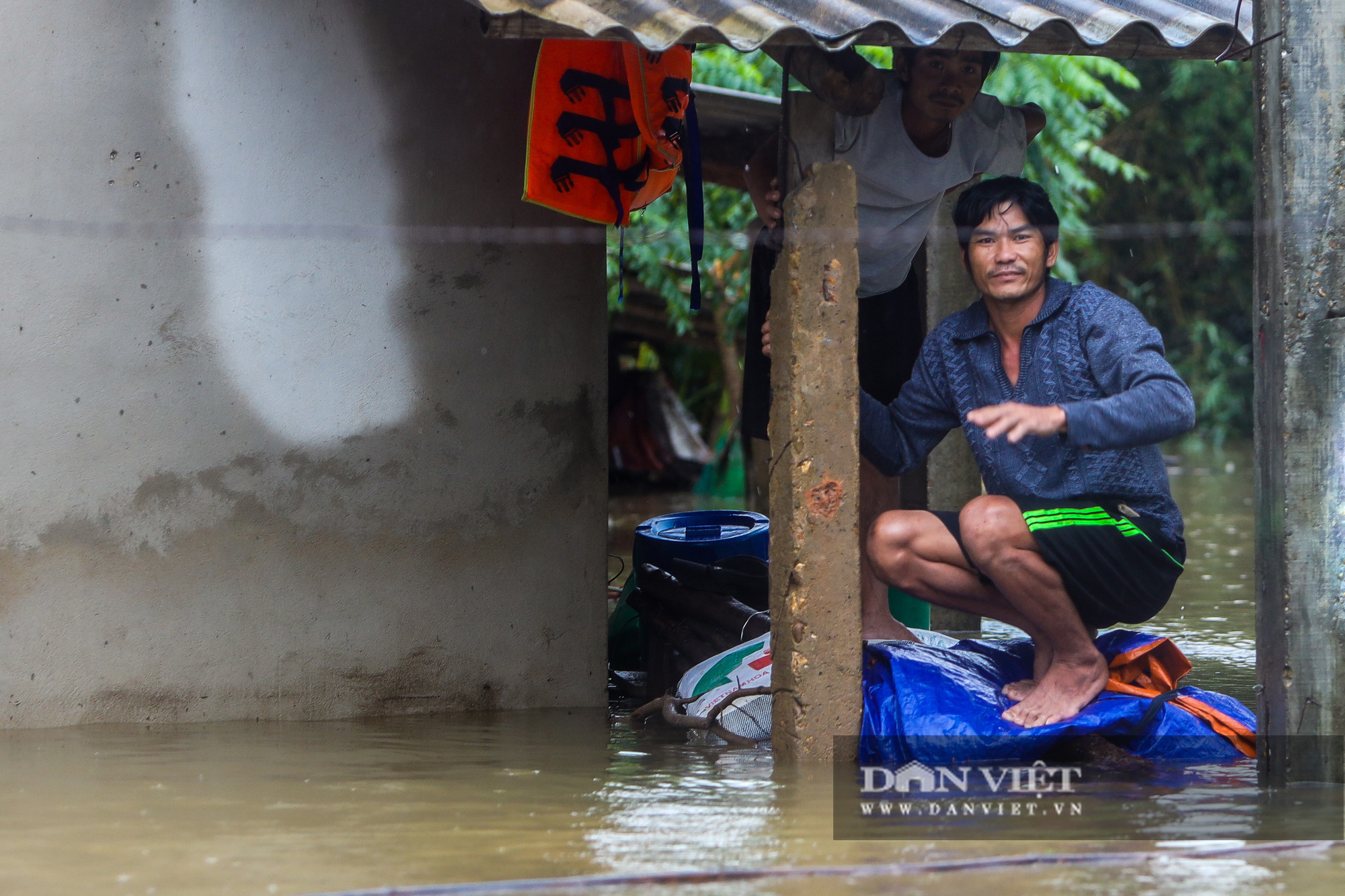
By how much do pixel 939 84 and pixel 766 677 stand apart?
1981mm

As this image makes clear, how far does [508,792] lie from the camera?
375 centimetres

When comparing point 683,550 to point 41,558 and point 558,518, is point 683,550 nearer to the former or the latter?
point 558,518

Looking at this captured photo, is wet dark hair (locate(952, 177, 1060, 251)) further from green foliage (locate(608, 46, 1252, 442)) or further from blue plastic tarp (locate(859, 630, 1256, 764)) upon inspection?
green foliage (locate(608, 46, 1252, 442))

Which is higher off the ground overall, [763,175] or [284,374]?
[763,175]

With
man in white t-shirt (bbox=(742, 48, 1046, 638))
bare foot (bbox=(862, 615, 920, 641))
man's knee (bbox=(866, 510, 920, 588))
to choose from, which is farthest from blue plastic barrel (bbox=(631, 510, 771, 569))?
man's knee (bbox=(866, 510, 920, 588))

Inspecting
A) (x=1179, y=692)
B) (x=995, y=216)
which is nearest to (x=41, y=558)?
(x=995, y=216)

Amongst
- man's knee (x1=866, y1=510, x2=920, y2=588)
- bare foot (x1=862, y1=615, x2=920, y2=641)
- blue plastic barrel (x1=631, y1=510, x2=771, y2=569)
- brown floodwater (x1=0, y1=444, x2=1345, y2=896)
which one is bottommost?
brown floodwater (x1=0, y1=444, x2=1345, y2=896)

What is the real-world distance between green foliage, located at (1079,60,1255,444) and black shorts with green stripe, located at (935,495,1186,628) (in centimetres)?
2032

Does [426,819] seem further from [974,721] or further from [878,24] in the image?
[878,24]

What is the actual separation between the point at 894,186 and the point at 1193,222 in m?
21.9

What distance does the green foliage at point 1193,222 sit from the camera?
79.0 ft

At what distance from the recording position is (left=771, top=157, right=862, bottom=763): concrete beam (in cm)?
405

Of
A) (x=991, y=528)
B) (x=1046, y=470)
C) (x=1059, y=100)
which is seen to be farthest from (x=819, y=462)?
(x=1059, y=100)

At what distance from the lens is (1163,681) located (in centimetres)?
437
